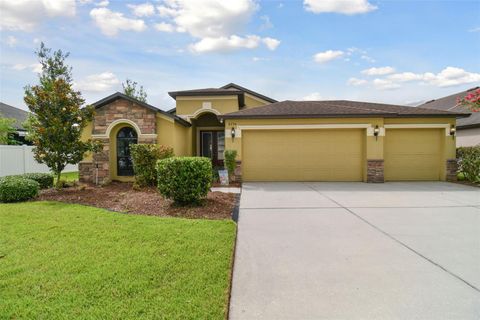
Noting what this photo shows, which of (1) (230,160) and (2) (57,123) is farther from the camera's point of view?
(1) (230,160)

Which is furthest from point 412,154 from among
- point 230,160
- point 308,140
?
point 230,160

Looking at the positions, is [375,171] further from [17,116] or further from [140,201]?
[17,116]

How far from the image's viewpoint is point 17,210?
268 inches

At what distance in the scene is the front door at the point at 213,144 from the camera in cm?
1759

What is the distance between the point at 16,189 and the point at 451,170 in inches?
649

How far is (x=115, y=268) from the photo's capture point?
357cm

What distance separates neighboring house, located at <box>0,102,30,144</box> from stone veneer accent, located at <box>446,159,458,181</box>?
2717 cm

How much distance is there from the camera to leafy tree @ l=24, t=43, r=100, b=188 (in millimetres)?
9062

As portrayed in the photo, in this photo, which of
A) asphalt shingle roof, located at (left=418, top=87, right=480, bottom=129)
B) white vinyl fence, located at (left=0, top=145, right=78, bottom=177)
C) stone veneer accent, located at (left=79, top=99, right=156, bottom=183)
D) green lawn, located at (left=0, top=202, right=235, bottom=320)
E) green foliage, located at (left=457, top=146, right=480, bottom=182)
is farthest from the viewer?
asphalt shingle roof, located at (left=418, top=87, right=480, bottom=129)

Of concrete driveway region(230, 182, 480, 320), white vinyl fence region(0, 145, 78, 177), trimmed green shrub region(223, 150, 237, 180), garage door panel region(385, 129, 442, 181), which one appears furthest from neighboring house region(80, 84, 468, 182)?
concrete driveway region(230, 182, 480, 320)

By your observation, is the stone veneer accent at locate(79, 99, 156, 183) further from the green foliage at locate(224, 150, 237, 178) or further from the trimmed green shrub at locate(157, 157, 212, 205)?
the trimmed green shrub at locate(157, 157, 212, 205)

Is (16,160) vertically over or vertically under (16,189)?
over

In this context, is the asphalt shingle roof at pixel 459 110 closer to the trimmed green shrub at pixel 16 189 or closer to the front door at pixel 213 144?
the front door at pixel 213 144

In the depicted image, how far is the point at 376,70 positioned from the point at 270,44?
7714mm
